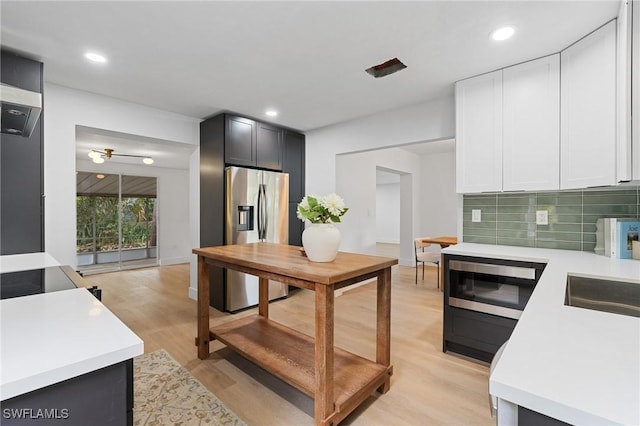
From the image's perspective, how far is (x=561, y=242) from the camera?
2451 millimetres

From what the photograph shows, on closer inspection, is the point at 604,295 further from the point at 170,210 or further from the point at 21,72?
the point at 170,210

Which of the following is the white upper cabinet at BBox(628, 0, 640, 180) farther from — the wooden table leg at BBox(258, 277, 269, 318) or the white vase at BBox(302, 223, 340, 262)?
the wooden table leg at BBox(258, 277, 269, 318)

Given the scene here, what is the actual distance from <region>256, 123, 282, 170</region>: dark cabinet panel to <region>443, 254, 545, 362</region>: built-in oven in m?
2.63

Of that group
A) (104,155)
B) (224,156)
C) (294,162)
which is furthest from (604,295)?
(104,155)

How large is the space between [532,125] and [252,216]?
3.04 meters

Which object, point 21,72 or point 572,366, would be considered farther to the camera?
point 21,72

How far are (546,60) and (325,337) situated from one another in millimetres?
2630

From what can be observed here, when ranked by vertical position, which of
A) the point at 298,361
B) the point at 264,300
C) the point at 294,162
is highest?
the point at 294,162

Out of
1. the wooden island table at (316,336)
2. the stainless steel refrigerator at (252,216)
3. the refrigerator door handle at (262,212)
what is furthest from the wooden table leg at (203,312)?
the refrigerator door handle at (262,212)

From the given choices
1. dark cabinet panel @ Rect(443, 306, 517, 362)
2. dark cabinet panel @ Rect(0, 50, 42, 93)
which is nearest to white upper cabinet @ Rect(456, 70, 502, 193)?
dark cabinet panel @ Rect(443, 306, 517, 362)

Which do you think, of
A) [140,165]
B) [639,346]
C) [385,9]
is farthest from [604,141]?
[140,165]

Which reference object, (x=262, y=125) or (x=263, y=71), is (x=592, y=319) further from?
(x=262, y=125)

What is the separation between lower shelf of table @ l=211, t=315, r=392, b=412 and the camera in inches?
68.4

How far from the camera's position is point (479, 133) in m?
2.61
